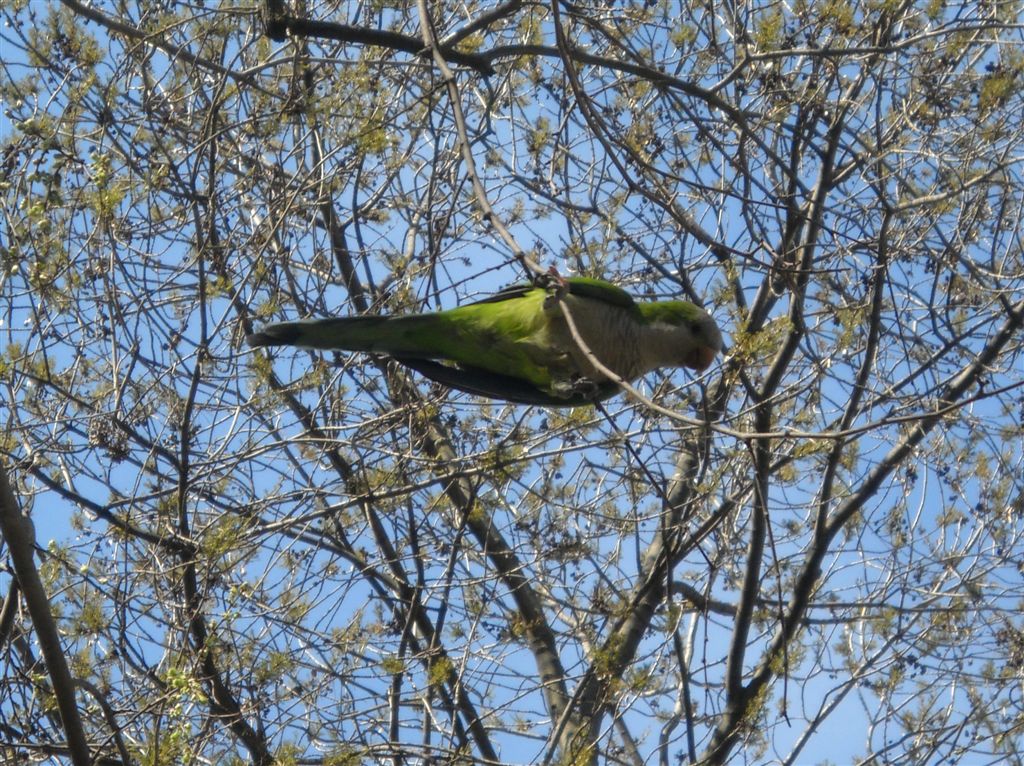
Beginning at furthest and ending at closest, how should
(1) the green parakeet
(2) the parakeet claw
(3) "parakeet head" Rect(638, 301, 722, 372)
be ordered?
(3) "parakeet head" Rect(638, 301, 722, 372)
(1) the green parakeet
(2) the parakeet claw

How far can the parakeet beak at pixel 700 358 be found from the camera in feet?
17.3

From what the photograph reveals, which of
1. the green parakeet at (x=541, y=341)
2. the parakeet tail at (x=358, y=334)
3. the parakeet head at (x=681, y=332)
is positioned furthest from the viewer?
the parakeet head at (x=681, y=332)

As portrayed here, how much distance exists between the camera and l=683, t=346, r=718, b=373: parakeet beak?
5.27 m

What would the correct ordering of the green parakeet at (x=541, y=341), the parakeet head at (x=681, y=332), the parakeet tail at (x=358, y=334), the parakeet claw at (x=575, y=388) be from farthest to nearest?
the parakeet head at (x=681, y=332), the green parakeet at (x=541, y=341), the parakeet claw at (x=575, y=388), the parakeet tail at (x=358, y=334)

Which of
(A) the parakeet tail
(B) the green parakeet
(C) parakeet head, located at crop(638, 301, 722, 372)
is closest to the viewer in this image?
(A) the parakeet tail

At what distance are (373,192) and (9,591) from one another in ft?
10.7

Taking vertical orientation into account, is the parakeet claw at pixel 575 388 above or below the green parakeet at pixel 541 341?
below

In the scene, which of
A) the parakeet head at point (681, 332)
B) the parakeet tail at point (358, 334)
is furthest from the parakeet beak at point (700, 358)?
A: the parakeet tail at point (358, 334)

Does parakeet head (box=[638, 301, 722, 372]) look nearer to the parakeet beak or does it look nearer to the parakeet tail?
the parakeet beak

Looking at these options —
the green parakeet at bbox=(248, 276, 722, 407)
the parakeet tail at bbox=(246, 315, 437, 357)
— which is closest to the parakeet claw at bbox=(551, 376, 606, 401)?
the green parakeet at bbox=(248, 276, 722, 407)

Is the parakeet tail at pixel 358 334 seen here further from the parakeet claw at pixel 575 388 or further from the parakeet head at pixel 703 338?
the parakeet head at pixel 703 338

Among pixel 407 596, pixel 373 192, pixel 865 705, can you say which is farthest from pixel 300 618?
pixel 865 705

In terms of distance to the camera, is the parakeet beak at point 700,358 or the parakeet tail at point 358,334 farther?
the parakeet beak at point 700,358

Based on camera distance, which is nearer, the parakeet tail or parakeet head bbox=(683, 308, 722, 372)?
the parakeet tail
